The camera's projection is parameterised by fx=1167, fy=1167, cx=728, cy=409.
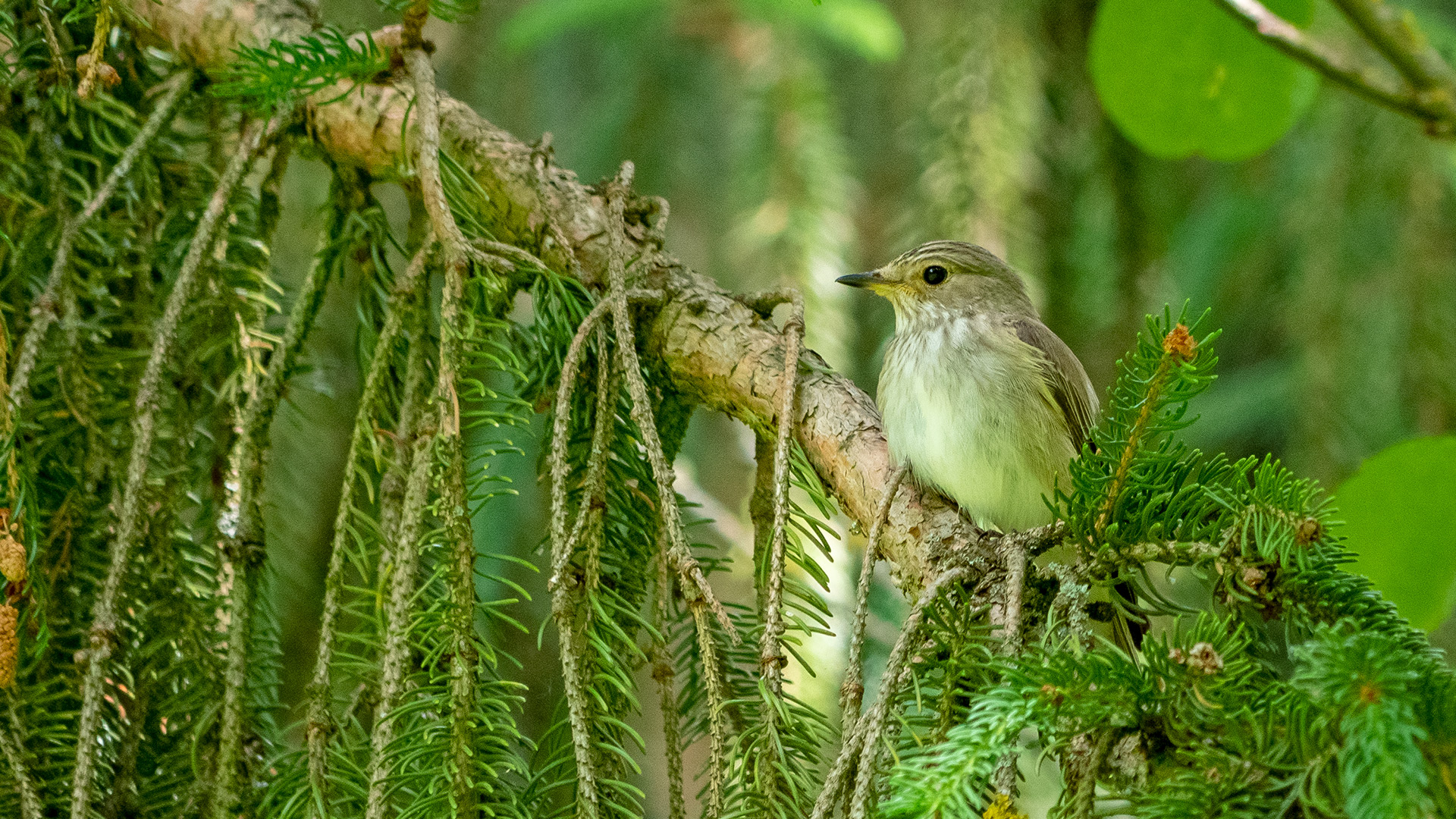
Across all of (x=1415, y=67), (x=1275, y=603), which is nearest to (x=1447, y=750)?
(x=1275, y=603)

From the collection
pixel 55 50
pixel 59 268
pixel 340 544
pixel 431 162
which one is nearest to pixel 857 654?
pixel 340 544

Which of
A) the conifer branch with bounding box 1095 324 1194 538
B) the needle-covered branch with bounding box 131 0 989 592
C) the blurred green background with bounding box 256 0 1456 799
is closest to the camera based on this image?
the conifer branch with bounding box 1095 324 1194 538

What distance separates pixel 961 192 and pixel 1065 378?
95 cm

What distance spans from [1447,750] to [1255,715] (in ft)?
0.54

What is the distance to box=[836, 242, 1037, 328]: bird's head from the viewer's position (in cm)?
313

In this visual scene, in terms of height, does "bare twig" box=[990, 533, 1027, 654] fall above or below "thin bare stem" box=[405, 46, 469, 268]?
below

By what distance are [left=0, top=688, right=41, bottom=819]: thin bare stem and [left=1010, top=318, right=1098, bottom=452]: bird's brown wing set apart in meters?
2.17

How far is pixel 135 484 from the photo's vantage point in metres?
1.64

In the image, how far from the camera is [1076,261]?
4.63 m

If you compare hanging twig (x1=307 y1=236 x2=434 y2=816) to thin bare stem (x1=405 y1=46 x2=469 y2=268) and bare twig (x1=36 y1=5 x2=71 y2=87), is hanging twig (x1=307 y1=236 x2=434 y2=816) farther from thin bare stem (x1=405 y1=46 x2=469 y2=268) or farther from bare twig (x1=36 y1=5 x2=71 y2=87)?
bare twig (x1=36 y1=5 x2=71 y2=87)

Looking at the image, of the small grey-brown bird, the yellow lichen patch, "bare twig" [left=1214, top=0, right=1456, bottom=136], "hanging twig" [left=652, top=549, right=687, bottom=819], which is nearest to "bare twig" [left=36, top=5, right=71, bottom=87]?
"hanging twig" [left=652, top=549, right=687, bottom=819]

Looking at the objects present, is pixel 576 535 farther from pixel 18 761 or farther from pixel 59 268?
pixel 59 268

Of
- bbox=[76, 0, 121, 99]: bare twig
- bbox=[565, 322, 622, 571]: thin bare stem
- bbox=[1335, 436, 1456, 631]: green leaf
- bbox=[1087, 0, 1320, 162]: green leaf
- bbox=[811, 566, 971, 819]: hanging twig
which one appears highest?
bbox=[1087, 0, 1320, 162]: green leaf

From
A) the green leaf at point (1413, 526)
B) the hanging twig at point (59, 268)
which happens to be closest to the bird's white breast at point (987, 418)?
the green leaf at point (1413, 526)
